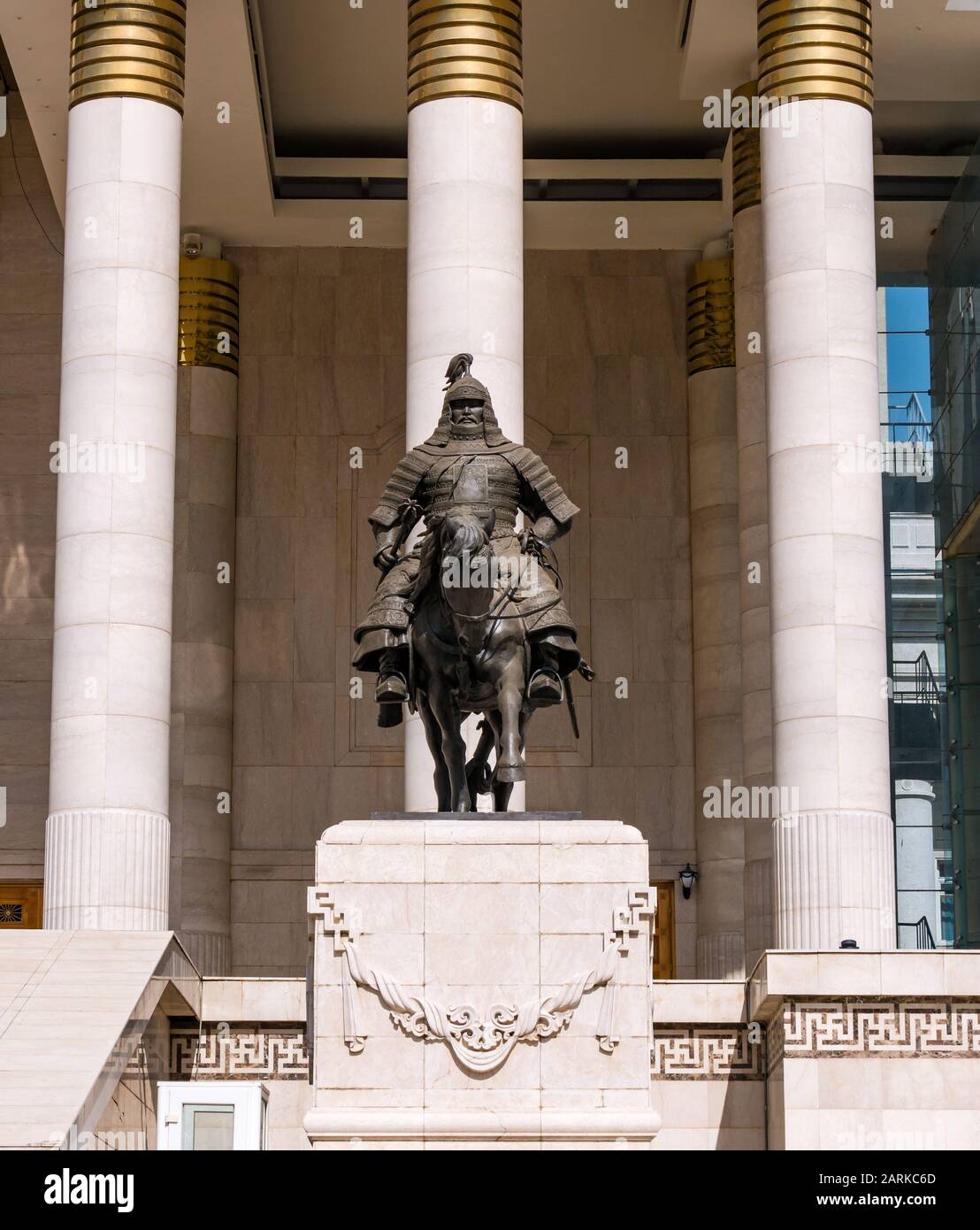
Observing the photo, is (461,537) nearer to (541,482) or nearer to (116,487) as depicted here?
(541,482)

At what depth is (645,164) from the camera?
38.5 metres

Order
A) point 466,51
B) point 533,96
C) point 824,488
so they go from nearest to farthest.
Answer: point 824,488 < point 466,51 < point 533,96

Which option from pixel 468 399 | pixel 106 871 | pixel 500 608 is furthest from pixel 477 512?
pixel 106 871

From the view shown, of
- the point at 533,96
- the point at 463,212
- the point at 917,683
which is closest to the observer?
the point at 463,212

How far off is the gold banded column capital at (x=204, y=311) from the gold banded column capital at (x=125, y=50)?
29.7 feet

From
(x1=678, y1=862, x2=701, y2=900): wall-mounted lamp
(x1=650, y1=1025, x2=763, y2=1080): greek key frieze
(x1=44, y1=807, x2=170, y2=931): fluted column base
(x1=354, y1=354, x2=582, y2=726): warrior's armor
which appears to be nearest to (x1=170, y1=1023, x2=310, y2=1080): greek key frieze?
(x1=44, y1=807, x2=170, y2=931): fluted column base

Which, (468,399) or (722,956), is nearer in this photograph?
(468,399)

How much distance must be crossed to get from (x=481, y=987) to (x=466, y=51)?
15547 millimetres

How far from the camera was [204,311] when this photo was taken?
38938mm

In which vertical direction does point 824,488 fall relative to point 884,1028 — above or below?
above

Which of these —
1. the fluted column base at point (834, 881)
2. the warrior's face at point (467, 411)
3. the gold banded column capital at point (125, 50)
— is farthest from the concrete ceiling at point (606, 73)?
the warrior's face at point (467, 411)

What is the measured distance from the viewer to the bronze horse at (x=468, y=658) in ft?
58.7

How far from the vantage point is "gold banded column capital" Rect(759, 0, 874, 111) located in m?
29.5

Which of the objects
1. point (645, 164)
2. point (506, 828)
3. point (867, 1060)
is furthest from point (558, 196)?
point (506, 828)
